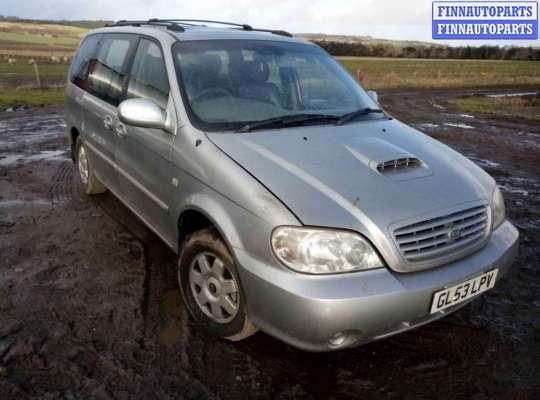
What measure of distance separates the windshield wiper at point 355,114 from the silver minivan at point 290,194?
1 cm

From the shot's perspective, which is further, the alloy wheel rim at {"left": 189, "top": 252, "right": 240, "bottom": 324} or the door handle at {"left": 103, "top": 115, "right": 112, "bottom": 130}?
the door handle at {"left": 103, "top": 115, "right": 112, "bottom": 130}

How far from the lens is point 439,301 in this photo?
7.73 feet

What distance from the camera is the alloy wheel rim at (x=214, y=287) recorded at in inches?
104

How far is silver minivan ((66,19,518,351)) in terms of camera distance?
7.30 ft

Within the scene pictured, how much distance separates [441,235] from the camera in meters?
2.41

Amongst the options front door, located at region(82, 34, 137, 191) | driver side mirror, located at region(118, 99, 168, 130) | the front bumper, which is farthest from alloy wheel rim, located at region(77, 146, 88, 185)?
the front bumper

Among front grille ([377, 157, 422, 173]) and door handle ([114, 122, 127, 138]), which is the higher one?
door handle ([114, 122, 127, 138])

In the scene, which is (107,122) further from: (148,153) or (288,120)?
(288,120)

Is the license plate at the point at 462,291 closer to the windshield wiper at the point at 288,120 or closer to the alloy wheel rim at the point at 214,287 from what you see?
the alloy wheel rim at the point at 214,287

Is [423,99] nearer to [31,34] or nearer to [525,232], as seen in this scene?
[525,232]

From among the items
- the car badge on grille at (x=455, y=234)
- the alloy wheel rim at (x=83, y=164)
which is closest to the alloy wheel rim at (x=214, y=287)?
the car badge on grille at (x=455, y=234)

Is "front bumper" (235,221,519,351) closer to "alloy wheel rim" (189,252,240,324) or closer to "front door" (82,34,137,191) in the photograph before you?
"alloy wheel rim" (189,252,240,324)

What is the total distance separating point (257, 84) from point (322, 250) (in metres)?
1.62

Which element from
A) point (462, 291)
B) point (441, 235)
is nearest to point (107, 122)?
point (441, 235)
